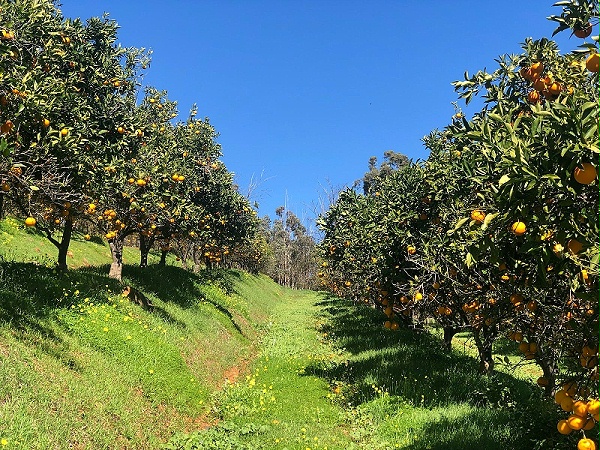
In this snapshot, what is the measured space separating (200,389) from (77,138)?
18.9ft

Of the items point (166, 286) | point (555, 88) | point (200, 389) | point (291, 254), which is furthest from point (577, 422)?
point (291, 254)

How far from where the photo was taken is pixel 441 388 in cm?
888

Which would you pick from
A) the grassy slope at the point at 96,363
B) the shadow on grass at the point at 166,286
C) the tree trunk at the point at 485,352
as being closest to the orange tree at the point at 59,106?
the grassy slope at the point at 96,363

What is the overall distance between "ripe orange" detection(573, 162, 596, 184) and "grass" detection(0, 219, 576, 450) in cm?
365

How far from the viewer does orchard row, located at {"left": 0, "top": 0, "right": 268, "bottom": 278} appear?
21.1 ft

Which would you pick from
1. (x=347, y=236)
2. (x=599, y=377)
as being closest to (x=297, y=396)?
(x=599, y=377)

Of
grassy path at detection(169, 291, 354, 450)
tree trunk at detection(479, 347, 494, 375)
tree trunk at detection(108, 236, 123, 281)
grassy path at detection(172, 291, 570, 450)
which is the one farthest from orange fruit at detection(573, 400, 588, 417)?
tree trunk at detection(108, 236, 123, 281)

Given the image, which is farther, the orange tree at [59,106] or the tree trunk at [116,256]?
the tree trunk at [116,256]

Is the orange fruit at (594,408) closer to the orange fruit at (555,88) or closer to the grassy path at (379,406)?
the grassy path at (379,406)

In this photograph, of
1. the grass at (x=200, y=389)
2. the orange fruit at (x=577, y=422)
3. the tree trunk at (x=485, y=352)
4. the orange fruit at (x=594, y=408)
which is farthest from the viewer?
the tree trunk at (x=485, y=352)

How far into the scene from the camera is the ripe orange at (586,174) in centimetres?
265

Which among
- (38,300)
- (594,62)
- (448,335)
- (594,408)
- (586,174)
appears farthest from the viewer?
(448,335)

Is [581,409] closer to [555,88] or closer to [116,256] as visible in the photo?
[555,88]

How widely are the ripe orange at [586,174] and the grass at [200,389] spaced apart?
12.0 ft
